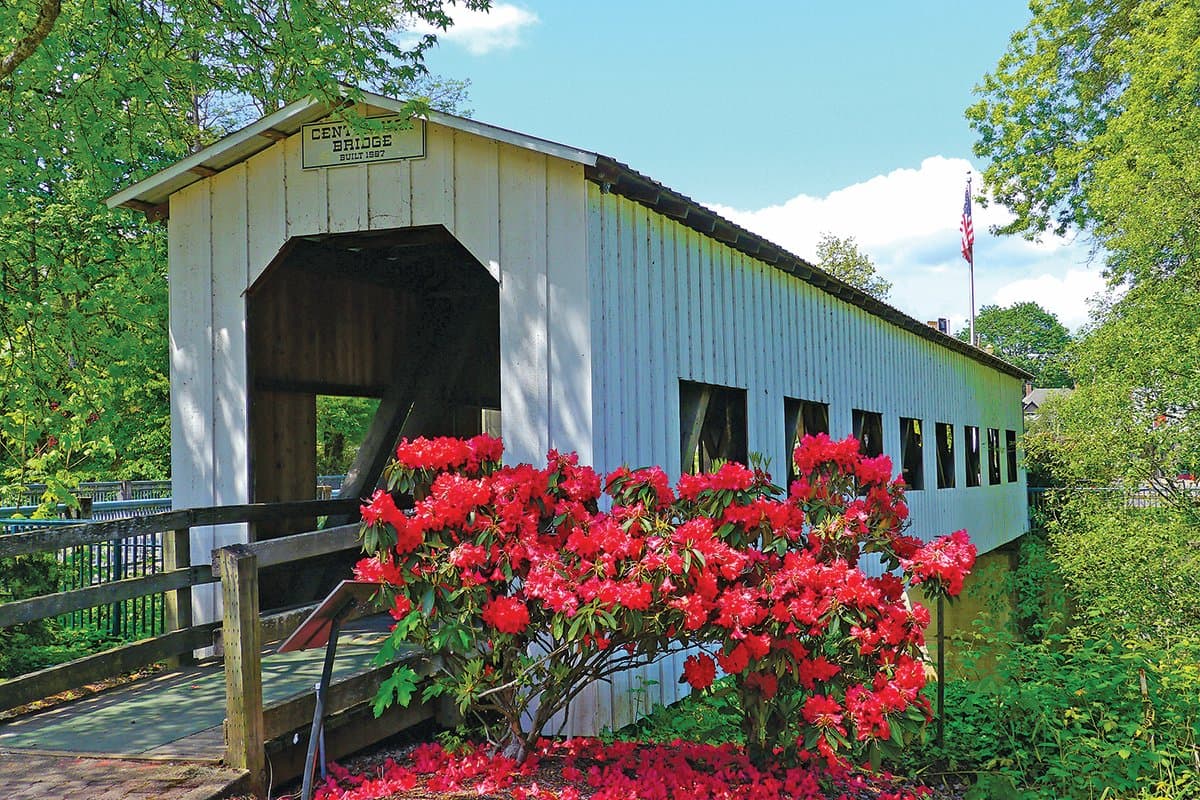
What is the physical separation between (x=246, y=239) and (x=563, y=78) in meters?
10.6

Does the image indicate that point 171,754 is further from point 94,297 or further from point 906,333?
point 906,333

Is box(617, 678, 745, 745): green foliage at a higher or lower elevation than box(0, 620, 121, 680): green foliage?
lower

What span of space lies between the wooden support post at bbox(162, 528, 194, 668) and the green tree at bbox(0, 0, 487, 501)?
278cm

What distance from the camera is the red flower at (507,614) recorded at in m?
5.11

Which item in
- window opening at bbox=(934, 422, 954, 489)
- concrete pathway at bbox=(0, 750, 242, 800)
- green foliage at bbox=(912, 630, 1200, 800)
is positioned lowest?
green foliage at bbox=(912, 630, 1200, 800)

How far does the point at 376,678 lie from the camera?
5926mm

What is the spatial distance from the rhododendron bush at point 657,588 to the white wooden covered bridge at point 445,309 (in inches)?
62.1

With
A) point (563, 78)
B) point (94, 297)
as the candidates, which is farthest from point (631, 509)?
point (563, 78)

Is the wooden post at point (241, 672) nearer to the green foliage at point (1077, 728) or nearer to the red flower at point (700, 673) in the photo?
the red flower at point (700, 673)

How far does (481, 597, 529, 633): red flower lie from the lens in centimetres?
511

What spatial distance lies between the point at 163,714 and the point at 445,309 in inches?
234

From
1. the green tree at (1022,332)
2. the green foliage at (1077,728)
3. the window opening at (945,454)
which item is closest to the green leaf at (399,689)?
the green foliage at (1077,728)

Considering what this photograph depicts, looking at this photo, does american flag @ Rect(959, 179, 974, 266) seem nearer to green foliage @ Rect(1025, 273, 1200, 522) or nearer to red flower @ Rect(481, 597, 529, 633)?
green foliage @ Rect(1025, 273, 1200, 522)

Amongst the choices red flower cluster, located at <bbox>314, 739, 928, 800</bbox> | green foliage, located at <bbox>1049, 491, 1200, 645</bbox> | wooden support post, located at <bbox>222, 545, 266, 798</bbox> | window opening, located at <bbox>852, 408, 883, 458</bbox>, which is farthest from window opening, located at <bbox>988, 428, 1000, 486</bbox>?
wooden support post, located at <bbox>222, 545, 266, 798</bbox>
